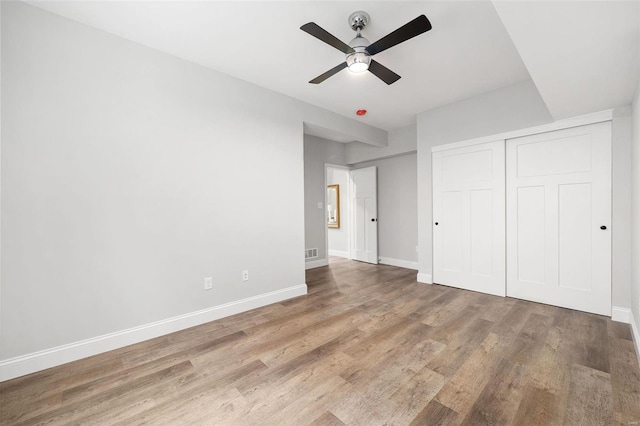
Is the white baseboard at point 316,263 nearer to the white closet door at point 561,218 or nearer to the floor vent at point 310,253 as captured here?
the floor vent at point 310,253

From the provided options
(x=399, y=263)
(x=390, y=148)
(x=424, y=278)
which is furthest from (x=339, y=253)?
(x=390, y=148)

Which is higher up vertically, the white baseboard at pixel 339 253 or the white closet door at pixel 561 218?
the white closet door at pixel 561 218

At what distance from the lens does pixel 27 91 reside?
190cm

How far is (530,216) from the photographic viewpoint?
10.3 ft

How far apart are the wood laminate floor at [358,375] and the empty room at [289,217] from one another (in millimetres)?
17

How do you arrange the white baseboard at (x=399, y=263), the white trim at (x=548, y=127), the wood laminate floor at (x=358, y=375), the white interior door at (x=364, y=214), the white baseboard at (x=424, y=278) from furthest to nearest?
the white interior door at (x=364, y=214), the white baseboard at (x=399, y=263), the white baseboard at (x=424, y=278), the white trim at (x=548, y=127), the wood laminate floor at (x=358, y=375)

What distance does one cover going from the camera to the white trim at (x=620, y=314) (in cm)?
254

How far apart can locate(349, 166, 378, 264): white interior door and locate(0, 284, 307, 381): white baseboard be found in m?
2.96

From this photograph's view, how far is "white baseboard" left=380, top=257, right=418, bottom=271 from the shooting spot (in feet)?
16.3

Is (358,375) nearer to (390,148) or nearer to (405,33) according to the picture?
(405,33)

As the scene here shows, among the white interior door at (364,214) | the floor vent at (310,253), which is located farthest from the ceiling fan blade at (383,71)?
the floor vent at (310,253)

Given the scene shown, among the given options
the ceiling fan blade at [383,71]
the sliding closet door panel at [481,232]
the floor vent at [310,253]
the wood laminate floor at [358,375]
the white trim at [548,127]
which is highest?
the ceiling fan blade at [383,71]

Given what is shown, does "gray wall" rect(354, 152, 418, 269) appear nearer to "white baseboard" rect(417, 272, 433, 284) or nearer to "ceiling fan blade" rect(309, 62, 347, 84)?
"white baseboard" rect(417, 272, 433, 284)

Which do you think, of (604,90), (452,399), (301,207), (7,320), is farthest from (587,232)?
(7,320)
